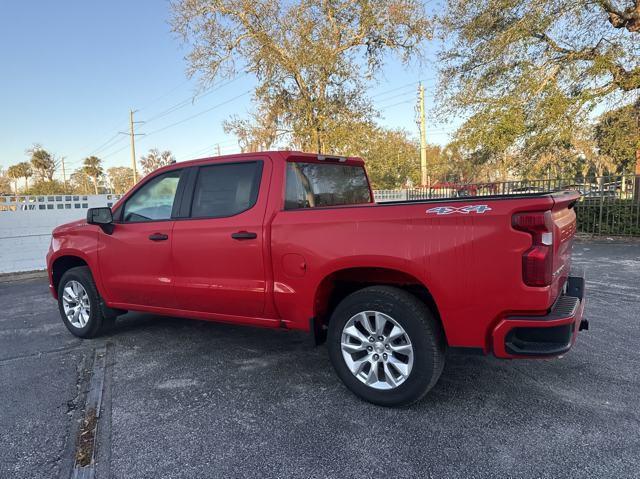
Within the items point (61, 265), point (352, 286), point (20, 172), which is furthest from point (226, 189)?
point (20, 172)

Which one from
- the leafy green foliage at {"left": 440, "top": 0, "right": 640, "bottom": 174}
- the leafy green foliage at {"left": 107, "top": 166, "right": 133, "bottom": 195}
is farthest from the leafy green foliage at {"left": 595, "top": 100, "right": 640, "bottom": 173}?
the leafy green foliage at {"left": 107, "top": 166, "right": 133, "bottom": 195}

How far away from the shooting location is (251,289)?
3.64m

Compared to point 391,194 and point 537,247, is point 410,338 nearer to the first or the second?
point 537,247

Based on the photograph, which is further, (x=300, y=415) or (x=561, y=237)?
(x=300, y=415)

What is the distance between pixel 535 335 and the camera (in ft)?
8.83

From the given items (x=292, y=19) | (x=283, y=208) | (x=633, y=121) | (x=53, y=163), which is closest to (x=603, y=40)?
(x=633, y=121)

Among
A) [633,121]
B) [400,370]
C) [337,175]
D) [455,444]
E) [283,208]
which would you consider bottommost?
[455,444]

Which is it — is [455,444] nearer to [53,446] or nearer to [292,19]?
[53,446]

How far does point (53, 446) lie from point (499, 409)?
115 inches

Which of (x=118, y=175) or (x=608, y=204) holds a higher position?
(x=118, y=175)

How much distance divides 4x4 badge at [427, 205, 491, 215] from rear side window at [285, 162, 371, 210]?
4.09 ft

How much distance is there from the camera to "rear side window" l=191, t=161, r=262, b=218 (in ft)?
12.3

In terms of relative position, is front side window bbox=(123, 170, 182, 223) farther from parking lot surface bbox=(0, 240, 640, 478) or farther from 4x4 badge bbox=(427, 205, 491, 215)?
4x4 badge bbox=(427, 205, 491, 215)

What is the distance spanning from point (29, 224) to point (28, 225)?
29mm
